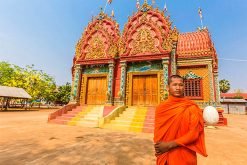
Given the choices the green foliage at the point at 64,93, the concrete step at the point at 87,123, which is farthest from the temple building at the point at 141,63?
the green foliage at the point at 64,93

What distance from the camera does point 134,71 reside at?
13328 millimetres

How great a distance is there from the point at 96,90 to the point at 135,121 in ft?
19.9

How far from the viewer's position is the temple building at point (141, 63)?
12383 mm

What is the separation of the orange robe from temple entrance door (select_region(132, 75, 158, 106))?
1028 cm

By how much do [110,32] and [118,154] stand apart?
12920 mm

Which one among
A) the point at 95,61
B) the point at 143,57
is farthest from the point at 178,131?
the point at 95,61

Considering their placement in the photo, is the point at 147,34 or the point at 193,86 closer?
the point at 193,86

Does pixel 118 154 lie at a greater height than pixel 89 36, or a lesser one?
lesser

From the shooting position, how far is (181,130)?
2.08 meters

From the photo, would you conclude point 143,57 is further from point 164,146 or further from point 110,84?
point 164,146

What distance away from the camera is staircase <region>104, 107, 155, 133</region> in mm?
8422

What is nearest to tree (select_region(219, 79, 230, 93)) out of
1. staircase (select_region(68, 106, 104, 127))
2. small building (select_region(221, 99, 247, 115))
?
small building (select_region(221, 99, 247, 115))

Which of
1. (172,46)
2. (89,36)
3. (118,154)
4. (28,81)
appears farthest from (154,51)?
(28,81)

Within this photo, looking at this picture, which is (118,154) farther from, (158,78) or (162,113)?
(158,78)
